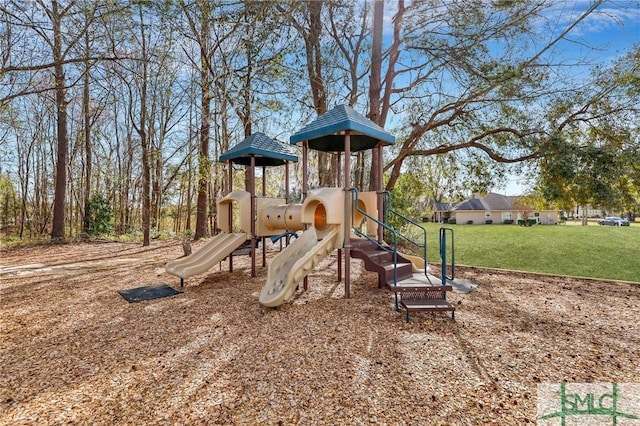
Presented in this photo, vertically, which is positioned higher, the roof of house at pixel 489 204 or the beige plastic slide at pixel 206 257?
the roof of house at pixel 489 204

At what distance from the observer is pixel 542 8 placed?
772cm

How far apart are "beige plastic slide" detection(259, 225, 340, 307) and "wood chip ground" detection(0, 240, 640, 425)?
0.26 meters

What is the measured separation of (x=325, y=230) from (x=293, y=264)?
3.73 feet

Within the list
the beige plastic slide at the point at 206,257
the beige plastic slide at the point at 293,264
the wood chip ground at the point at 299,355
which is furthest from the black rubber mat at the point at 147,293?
the beige plastic slide at the point at 293,264

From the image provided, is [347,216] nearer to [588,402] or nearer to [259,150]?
[259,150]

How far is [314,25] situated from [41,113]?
14.6m

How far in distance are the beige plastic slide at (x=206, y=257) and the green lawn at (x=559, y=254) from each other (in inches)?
275

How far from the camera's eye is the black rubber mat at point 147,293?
16.5 feet

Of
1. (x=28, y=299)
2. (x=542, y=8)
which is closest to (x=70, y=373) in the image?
(x=28, y=299)

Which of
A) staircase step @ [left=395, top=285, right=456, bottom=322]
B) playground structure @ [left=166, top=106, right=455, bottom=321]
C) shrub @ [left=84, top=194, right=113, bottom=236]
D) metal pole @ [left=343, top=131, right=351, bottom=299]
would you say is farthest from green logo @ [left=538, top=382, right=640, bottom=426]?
shrub @ [left=84, top=194, right=113, bottom=236]

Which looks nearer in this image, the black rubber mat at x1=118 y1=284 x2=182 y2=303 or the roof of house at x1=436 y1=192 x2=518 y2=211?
the black rubber mat at x1=118 y1=284 x2=182 y2=303

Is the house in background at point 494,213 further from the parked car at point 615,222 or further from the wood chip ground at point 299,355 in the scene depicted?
the wood chip ground at point 299,355

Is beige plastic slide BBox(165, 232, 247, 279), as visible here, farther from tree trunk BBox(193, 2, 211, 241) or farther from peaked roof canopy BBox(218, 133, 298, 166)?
tree trunk BBox(193, 2, 211, 241)

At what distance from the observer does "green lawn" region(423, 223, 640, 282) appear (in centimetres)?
900
